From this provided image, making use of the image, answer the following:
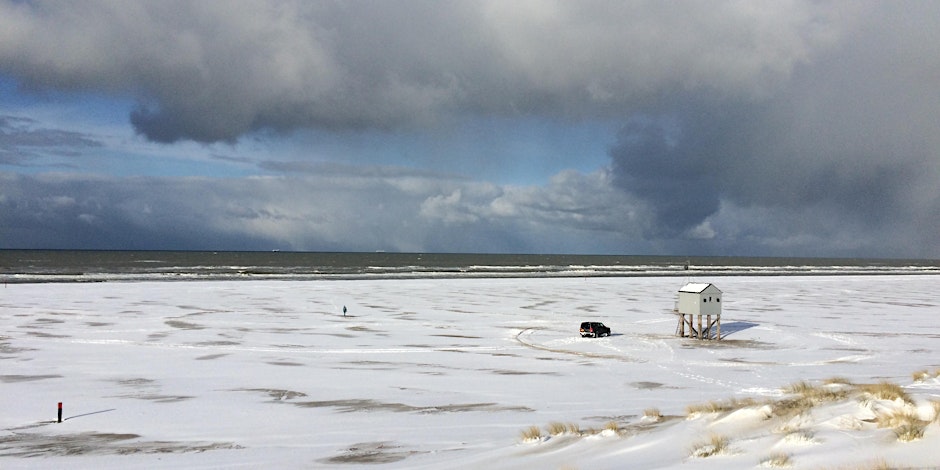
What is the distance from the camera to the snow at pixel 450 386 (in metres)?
14.3

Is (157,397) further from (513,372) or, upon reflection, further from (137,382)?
(513,372)

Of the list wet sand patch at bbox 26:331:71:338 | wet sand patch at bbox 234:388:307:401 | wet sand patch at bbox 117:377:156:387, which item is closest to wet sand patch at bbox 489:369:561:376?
wet sand patch at bbox 234:388:307:401

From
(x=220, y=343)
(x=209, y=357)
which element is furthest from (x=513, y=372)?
(x=220, y=343)

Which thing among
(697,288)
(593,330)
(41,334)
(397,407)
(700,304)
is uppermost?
(697,288)

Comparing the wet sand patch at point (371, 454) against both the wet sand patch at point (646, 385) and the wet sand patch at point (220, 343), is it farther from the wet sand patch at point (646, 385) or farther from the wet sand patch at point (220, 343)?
the wet sand patch at point (220, 343)

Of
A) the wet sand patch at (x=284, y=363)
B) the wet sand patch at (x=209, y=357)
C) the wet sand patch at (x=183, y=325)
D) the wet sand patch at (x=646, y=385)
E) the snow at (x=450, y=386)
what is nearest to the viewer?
the snow at (x=450, y=386)

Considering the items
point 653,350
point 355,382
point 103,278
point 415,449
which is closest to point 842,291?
point 653,350

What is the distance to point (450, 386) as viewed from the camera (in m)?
28.6

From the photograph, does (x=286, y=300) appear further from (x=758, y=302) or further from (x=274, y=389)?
(x=758, y=302)

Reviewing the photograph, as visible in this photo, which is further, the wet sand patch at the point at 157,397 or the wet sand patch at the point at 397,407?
the wet sand patch at the point at 157,397

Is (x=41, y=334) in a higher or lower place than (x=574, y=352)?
higher

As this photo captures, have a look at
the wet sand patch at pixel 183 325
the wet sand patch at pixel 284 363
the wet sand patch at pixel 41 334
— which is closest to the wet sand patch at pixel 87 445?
the wet sand patch at pixel 284 363

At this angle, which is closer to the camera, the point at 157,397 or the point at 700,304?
the point at 157,397

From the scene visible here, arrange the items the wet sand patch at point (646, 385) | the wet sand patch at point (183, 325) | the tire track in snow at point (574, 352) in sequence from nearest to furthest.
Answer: the wet sand patch at point (646, 385) < the tire track in snow at point (574, 352) < the wet sand patch at point (183, 325)
